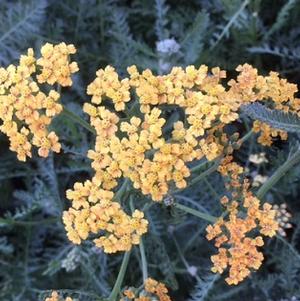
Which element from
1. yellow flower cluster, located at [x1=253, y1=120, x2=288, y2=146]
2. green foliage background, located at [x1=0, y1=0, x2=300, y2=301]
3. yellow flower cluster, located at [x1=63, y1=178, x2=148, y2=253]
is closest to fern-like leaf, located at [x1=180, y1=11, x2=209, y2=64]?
green foliage background, located at [x1=0, y1=0, x2=300, y2=301]

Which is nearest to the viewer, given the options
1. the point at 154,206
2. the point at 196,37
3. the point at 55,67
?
the point at 55,67

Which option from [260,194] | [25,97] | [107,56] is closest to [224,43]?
[107,56]

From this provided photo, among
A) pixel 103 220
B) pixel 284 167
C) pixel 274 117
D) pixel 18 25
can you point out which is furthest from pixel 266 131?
pixel 18 25

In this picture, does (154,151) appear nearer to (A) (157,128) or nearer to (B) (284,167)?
(A) (157,128)

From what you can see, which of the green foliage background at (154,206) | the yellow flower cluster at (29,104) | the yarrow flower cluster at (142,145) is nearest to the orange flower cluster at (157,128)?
the yarrow flower cluster at (142,145)

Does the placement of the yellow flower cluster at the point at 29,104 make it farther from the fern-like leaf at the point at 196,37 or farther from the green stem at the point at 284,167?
the fern-like leaf at the point at 196,37

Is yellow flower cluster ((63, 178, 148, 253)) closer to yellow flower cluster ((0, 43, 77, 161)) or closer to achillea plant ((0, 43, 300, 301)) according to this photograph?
achillea plant ((0, 43, 300, 301))

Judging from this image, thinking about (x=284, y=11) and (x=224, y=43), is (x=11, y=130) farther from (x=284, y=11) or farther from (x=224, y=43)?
(x=224, y=43)
